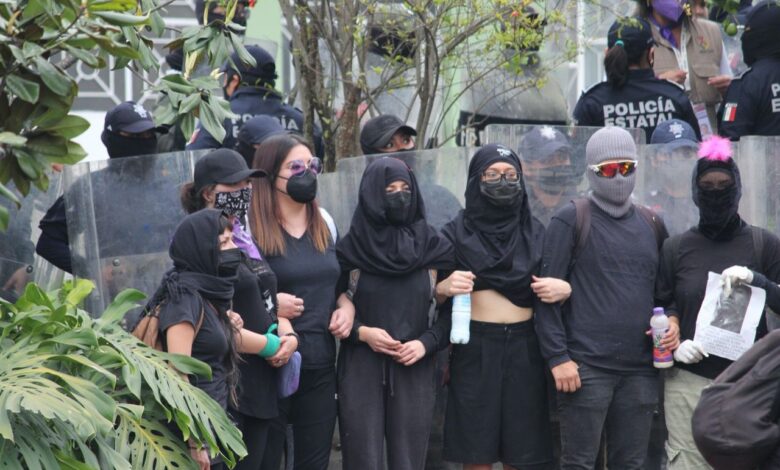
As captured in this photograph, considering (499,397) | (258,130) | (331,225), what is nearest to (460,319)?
(499,397)

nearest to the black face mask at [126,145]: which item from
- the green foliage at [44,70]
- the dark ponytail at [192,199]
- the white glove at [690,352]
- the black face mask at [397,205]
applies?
the dark ponytail at [192,199]

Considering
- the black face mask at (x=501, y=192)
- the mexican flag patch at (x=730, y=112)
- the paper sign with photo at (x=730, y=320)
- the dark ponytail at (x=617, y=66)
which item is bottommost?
the paper sign with photo at (x=730, y=320)

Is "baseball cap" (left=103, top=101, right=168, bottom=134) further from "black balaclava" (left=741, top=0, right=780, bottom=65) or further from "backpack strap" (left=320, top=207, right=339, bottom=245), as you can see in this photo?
"black balaclava" (left=741, top=0, right=780, bottom=65)

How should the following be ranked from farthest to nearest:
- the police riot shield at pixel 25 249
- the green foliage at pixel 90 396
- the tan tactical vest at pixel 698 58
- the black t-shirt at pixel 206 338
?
the tan tactical vest at pixel 698 58 → the police riot shield at pixel 25 249 → the black t-shirt at pixel 206 338 → the green foliage at pixel 90 396

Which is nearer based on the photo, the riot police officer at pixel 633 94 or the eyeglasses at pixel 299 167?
the eyeglasses at pixel 299 167

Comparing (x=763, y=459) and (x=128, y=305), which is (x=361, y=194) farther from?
(x=763, y=459)

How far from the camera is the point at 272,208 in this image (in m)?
6.93

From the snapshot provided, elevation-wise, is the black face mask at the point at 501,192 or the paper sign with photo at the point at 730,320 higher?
the black face mask at the point at 501,192

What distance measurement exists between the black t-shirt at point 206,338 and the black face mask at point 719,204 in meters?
2.60

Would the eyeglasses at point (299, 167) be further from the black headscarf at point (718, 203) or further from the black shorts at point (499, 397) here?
the black headscarf at point (718, 203)

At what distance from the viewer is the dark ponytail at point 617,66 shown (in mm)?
8531

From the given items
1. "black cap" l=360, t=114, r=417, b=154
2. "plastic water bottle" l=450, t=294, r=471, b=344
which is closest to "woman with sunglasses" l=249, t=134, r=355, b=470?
"plastic water bottle" l=450, t=294, r=471, b=344

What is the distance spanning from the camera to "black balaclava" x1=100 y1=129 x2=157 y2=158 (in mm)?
7527

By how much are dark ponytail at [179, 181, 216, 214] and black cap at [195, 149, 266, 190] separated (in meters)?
0.07
